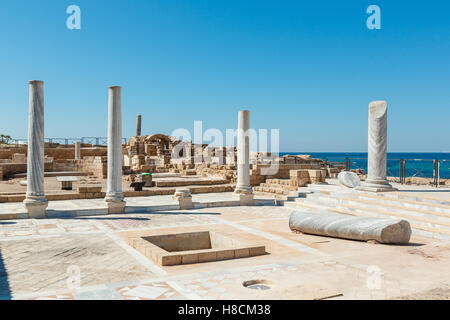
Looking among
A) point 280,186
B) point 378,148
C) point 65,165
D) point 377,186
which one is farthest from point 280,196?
point 65,165

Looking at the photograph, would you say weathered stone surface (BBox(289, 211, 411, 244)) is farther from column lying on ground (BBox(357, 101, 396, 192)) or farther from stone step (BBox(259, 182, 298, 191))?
stone step (BBox(259, 182, 298, 191))

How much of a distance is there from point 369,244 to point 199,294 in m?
4.47

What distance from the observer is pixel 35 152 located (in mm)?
11250

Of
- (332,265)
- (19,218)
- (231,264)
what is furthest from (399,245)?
(19,218)

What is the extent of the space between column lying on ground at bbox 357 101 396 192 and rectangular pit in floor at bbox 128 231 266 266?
576cm

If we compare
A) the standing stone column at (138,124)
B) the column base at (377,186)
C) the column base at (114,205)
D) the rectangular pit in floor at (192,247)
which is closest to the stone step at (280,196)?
the column base at (377,186)

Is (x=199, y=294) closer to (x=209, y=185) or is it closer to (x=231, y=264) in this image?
(x=231, y=264)

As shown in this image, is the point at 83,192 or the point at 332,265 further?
the point at 83,192

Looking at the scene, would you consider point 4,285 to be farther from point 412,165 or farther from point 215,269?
point 412,165

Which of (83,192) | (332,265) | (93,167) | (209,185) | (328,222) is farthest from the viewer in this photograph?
(93,167)

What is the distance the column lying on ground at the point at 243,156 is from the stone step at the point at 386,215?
155 centimetres

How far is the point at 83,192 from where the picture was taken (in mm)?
15273

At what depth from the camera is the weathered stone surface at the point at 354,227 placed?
7.79 m

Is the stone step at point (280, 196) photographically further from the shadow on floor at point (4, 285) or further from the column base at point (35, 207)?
the shadow on floor at point (4, 285)
